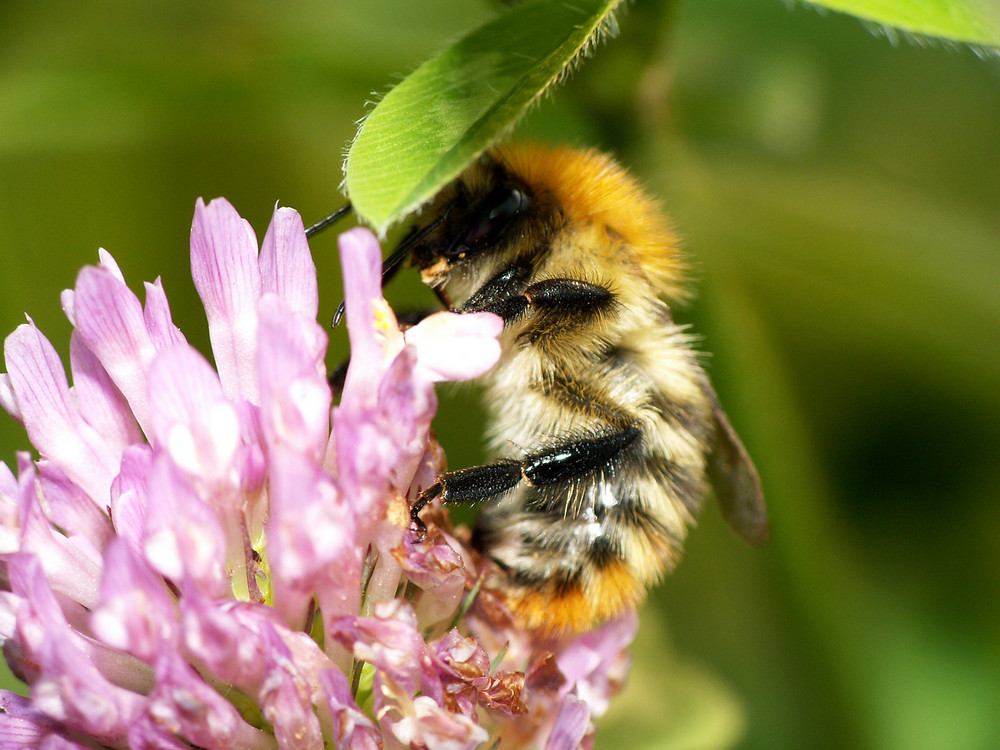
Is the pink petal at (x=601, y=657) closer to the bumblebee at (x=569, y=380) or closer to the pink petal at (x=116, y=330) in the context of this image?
the bumblebee at (x=569, y=380)

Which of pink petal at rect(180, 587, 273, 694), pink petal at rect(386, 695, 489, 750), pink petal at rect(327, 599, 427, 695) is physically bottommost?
pink petal at rect(386, 695, 489, 750)

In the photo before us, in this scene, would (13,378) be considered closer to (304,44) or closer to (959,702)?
(304,44)

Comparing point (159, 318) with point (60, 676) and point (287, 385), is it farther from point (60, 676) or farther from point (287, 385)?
point (60, 676)

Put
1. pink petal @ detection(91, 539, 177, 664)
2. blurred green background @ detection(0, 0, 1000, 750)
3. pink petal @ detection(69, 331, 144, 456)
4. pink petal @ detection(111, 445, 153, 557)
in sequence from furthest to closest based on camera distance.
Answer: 1. blurred green background @ detection(0, 0, 1000, 750)
2. pink petal @ detection(69, 331, 144, 456)
3. pink petal @ detection(111, 445, 153, 557)
4. pink petal @ detection(91, 539, 177, 664)

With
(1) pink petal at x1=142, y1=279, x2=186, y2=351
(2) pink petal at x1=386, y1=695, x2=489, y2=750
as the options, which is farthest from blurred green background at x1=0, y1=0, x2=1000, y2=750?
(2) pink petal at x1=386, y1=695, x2=489, y2=750

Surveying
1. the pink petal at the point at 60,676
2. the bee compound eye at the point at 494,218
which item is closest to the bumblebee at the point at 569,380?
the bee compound eye at the point at 494,218

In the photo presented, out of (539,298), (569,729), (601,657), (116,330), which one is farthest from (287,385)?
(601,657)

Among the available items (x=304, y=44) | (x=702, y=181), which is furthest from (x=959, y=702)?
(x=304, y=44)

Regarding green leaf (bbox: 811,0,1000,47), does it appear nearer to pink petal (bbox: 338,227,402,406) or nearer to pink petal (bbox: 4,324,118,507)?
pink petal (bbox: 338,227,402,406)
